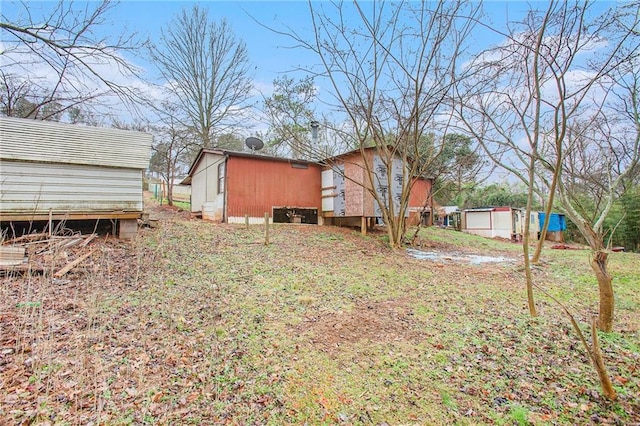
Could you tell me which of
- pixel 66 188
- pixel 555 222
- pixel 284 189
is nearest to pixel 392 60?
pixel 284 189

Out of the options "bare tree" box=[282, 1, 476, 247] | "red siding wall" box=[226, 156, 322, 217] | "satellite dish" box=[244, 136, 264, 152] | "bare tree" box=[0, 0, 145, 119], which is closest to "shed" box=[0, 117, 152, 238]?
"bare tree" box=[0, 0, 145, 119]

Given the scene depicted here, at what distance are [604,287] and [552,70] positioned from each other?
7.96 ft

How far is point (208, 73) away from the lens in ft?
57.5

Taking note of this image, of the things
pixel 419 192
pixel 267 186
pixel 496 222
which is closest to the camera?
pixel 267 186

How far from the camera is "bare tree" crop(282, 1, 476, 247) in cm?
723

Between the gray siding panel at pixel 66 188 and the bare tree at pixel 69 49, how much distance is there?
9.56 ft

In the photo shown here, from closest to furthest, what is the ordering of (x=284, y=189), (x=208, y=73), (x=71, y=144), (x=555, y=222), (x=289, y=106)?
1. (x=71, y=144)
2. (x=289, y=106)
3. (x=284, y=189)
4. (x=208, y=73)
5. (x=555, y=222)

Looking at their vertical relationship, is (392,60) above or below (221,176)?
above

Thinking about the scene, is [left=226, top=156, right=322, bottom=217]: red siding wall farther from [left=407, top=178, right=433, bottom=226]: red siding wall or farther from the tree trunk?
the tree trunk

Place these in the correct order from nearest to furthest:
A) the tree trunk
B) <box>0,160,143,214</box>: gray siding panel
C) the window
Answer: the tree trunk < <box>0,160,143,214</box>: gray siding panel < the window

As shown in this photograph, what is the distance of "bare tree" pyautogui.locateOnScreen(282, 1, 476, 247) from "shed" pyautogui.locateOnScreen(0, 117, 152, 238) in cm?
561

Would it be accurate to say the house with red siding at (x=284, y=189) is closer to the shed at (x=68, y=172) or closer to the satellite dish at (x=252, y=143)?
the satellite dish at (x=252, y=143)

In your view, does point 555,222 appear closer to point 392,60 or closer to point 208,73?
point 392,60

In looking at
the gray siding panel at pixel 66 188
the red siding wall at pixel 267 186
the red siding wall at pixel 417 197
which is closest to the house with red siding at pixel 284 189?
the red siding wall at pixel 267 186
